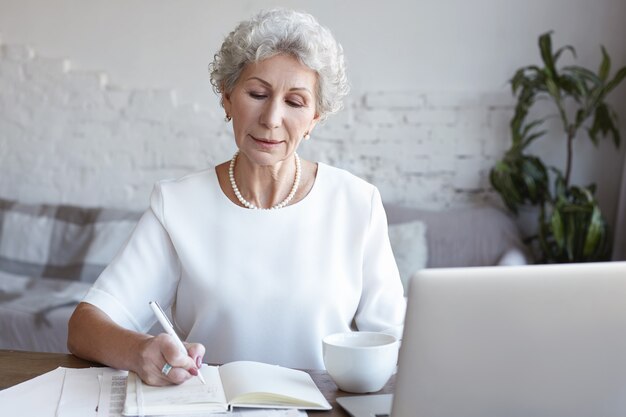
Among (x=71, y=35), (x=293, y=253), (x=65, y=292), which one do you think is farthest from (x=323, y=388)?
(x=71, y=35)

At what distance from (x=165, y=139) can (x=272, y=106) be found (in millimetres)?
2599

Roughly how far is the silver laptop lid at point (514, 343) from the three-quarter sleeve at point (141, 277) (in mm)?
834

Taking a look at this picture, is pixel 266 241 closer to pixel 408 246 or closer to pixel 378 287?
pixel 378 287

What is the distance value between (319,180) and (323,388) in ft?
1.96

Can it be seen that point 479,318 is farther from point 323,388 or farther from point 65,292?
point 65,292

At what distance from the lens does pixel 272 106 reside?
5.69 ft

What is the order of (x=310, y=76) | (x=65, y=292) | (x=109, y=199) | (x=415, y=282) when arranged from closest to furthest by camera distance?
(x=415, y=282)
(x=310, y=76)
(x=65, y=292)
(x=109, y=199)

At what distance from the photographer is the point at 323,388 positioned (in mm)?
1425

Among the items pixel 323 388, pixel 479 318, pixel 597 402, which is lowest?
pixel 323 388

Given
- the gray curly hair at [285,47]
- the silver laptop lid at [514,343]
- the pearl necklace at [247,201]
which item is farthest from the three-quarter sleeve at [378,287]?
the silver laptop lid at [514,343]

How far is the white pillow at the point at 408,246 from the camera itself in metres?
3.73

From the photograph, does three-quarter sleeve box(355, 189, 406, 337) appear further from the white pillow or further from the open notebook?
the white pillow

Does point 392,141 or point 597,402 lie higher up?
point 392,141

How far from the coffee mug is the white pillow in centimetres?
228
